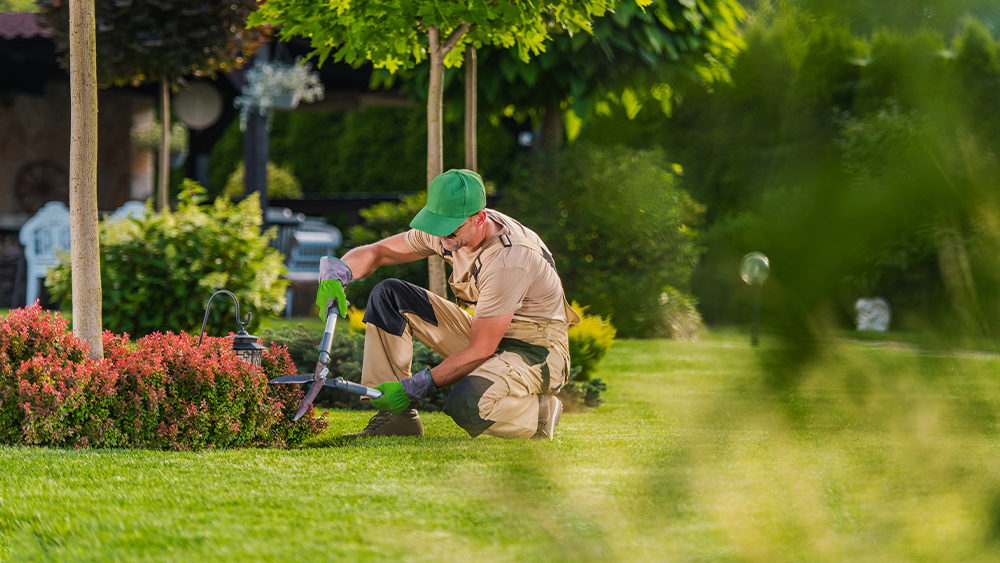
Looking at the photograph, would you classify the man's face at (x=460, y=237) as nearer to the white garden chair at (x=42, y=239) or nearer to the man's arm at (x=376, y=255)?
the man's arm at (x=376, y=255)

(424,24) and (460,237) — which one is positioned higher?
(424,24)

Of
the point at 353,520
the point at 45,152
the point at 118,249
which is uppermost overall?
the point at 45,152

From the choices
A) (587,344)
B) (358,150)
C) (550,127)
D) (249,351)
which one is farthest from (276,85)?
(358,150)

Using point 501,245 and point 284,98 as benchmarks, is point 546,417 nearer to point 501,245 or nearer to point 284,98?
point 501,245

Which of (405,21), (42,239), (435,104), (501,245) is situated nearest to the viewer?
(501,245)

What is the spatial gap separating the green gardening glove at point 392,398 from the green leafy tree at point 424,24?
56.7 inches

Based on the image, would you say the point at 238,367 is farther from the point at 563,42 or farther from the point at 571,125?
the point at 571,125

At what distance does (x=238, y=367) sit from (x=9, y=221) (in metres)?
9.42

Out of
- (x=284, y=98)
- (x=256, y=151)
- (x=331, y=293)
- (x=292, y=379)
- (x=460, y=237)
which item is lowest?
(x=292, y=379)

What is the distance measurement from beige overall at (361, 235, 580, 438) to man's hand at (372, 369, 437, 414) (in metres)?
0.15

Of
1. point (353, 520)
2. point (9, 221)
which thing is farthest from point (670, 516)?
point (9, 221)

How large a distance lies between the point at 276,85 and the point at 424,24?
5018 mm

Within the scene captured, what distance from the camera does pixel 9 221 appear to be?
10.8 meters

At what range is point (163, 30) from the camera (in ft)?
22.7
